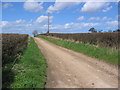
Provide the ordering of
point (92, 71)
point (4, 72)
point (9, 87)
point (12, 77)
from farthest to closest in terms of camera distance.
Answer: point (92, 71) → point (4, 72) → point (12, 77) → point (9, 87)

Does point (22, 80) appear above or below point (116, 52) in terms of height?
below

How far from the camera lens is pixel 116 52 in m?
11.1

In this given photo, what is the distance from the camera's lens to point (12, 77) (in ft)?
22.2

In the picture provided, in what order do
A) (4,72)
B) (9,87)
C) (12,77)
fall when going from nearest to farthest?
(9,87)
(12,77)
(4,72)

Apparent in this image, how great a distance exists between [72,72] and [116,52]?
173 inches

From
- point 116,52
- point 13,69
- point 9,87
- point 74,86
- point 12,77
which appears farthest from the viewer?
point 116,52

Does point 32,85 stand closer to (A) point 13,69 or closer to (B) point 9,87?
(B) point 9,87

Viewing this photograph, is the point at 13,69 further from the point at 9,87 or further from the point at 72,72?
the point at 72,72

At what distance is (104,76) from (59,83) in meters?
2.41

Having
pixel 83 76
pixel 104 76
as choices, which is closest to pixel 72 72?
pixel 83 76

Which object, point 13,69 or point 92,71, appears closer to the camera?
point 13,69

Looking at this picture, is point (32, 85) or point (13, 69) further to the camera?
point (13, 69)

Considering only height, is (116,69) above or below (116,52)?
below

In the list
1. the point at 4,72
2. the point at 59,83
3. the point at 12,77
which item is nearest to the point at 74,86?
the point at 59,83
